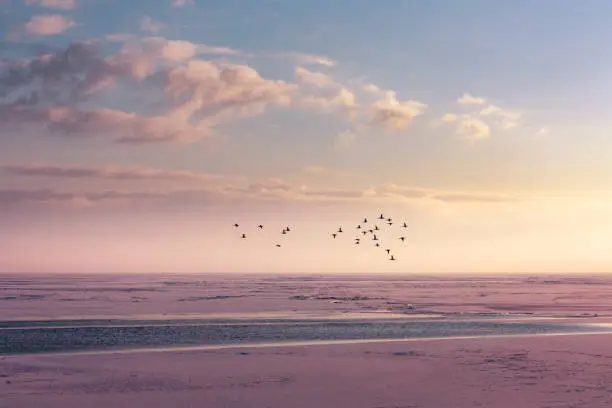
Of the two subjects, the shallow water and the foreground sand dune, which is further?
the shallow water

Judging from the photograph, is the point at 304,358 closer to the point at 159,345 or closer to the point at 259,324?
the point at 159,345

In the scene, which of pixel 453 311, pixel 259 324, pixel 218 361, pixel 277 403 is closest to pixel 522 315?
pixel 453 311

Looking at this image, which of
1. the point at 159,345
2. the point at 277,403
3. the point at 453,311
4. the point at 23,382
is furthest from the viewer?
the point at 453,311

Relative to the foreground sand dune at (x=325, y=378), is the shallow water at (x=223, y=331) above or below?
below

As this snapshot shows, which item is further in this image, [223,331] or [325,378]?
[223,331]

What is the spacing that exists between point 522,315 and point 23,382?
37.4m

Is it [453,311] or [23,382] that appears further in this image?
[453,311]

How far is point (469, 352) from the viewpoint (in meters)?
28.9

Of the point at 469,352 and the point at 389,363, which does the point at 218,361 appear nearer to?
the point at 389,363

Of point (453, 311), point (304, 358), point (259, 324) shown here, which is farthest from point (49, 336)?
point (453, 311)

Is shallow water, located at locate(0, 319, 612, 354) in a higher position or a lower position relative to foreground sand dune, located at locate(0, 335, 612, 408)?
lower

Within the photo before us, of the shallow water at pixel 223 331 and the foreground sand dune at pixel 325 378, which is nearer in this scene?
the foreground sand dune at pixel 325 378

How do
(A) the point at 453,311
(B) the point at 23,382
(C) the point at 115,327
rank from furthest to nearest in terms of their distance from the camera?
1. (A) the point at 453,311
2. (C) the point at 115,327
3. (B) the point at 23,382

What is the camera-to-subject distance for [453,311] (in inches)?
2094
